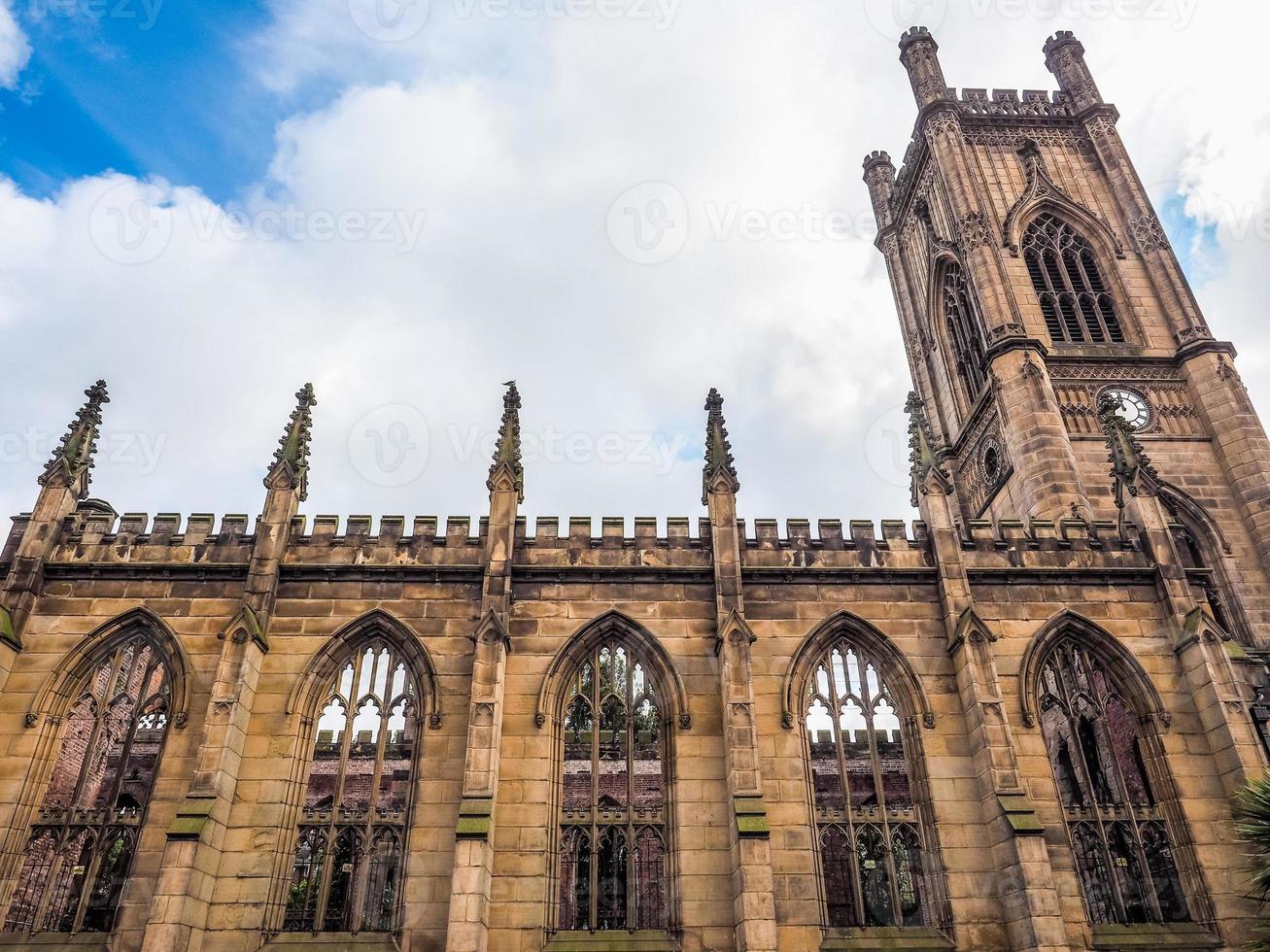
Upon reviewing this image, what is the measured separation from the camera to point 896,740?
2092 centimetres

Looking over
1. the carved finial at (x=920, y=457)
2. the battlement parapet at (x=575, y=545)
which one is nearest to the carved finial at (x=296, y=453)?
the battlement parapet at (x=575, y=545)

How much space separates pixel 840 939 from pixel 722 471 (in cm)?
893

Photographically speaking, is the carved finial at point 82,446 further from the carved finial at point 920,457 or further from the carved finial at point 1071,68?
the carved finial at point 1071,68

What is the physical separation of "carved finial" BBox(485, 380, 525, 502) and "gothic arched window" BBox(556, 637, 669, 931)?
4.01 m

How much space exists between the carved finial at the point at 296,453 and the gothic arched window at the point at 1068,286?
2314cm

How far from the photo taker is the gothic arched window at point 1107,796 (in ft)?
51.0

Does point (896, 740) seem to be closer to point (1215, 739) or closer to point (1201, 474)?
point (1215, 739)

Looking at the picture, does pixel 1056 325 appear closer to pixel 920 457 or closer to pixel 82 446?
pixel 920 457

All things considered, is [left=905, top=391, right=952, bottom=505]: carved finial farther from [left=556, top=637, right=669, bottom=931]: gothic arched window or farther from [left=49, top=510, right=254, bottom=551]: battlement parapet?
[left=49, top=510, right=254, bottom=551]: battlement parapet

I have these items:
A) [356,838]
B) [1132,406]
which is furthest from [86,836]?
[1132,406]

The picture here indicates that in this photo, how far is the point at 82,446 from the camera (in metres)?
18.9

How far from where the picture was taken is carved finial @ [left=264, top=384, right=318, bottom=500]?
18.6 meters

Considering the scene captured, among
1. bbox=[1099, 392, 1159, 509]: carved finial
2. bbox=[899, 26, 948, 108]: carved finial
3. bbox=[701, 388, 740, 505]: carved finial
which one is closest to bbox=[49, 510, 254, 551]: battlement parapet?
bbox=[701, 388, 740, 505]: carved finial

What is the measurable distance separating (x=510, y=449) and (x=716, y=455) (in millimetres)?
4453
